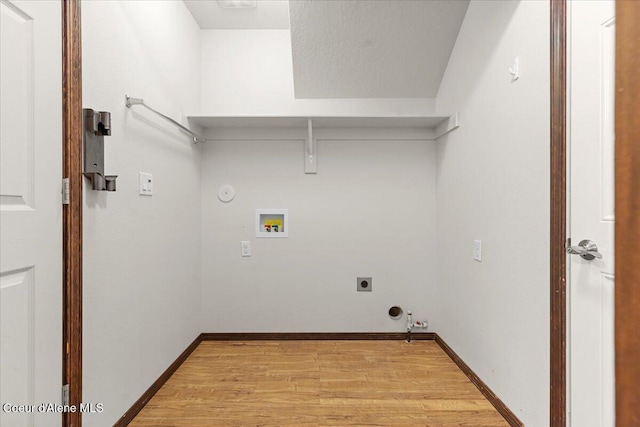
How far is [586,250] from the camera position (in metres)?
1.28

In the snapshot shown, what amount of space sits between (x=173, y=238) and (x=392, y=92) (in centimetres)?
203

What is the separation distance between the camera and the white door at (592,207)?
3.94ft

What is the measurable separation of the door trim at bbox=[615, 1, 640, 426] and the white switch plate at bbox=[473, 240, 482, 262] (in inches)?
73.2

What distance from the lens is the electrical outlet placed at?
2996 millimetres

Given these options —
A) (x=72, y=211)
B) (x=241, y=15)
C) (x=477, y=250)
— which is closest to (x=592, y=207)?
(x=477, y=250)

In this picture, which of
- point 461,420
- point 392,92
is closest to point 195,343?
point 461,420

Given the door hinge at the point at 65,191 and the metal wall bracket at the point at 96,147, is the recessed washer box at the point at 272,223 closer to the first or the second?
the metal wall bracket at the point at 96,147

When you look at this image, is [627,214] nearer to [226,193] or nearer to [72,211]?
[72,211]

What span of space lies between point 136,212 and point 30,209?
2.37ft

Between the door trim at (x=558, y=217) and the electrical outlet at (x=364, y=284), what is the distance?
1.62m

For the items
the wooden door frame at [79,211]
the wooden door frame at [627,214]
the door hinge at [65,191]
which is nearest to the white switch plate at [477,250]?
the wooden door frame at [79,211]

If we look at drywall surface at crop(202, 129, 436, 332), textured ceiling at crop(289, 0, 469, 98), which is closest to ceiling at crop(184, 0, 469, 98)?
textured ceiling at crop(289, 0, 469, 98)

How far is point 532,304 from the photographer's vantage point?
5.28 feet

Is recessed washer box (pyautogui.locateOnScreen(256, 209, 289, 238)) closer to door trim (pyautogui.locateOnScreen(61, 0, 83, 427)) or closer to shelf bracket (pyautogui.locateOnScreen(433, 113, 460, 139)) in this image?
shelf bracket (pyautogui.locateOnScreen(433, 113, 460, 139))
